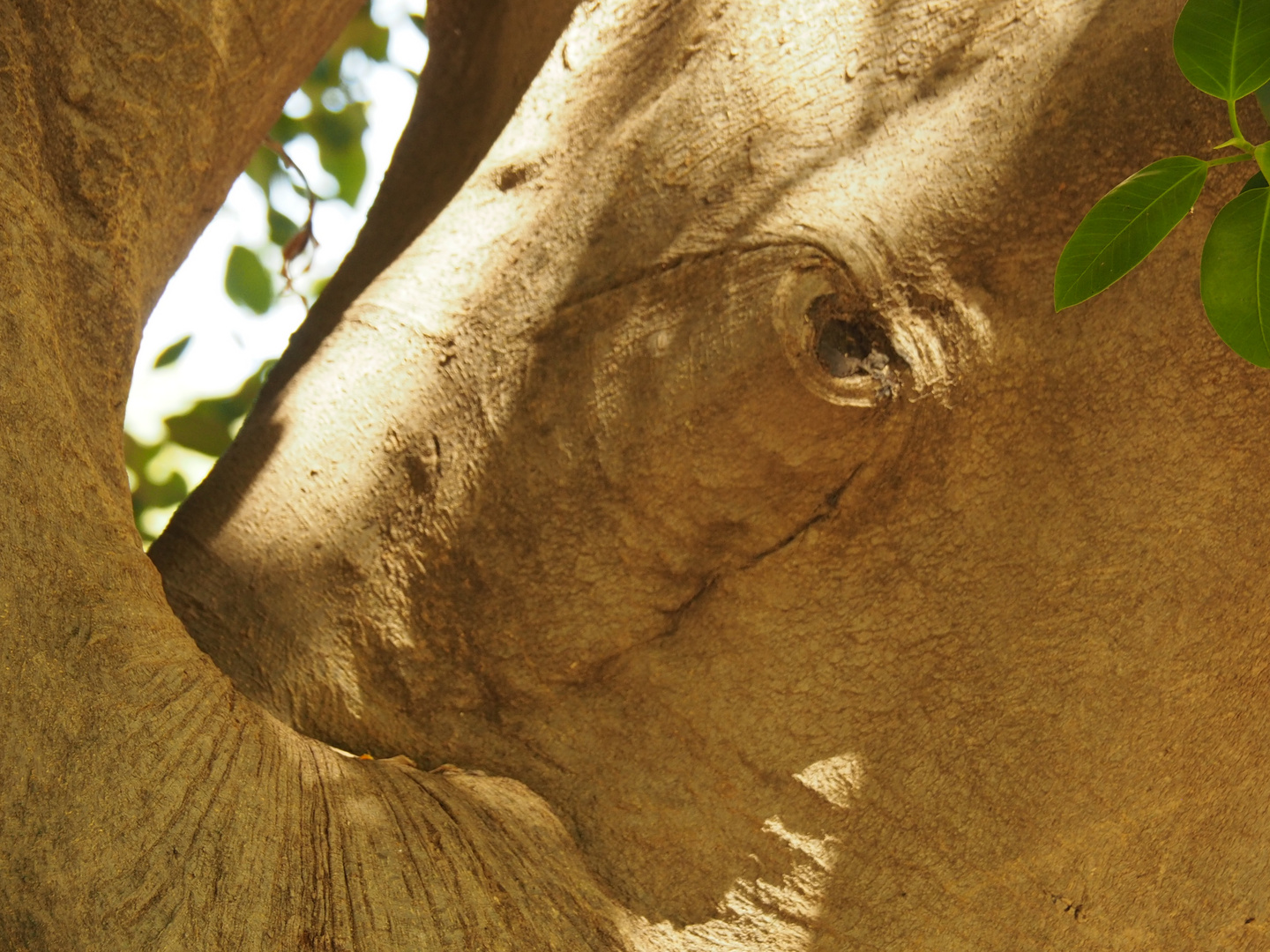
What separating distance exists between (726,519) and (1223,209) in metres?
0.46

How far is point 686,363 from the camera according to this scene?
88cm

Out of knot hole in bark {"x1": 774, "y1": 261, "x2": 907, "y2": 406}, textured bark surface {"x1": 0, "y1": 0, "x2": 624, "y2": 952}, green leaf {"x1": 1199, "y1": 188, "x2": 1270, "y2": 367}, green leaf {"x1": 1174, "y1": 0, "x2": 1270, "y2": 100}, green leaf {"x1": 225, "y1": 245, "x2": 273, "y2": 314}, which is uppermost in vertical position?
green leaf {"x1": 1174, "y1": 0, "x2": 1270, "y2": 100}

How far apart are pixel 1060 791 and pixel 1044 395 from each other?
36 centimetres

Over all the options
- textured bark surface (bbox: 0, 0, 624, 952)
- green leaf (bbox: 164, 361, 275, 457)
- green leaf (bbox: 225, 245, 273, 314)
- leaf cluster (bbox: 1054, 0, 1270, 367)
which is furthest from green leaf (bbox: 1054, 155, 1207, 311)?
green leaf (bbox: 225, 245, 273, 314)

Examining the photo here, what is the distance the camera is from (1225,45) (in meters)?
0.61

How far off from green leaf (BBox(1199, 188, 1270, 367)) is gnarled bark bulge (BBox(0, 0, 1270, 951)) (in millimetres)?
220

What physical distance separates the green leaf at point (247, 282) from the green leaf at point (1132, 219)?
1.83m

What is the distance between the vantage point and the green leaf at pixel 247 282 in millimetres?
2088

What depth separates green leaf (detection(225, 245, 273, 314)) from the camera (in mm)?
2088

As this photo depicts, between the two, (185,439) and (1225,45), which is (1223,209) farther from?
(185,439)

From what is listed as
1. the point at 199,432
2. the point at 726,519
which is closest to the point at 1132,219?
the point at 726,519

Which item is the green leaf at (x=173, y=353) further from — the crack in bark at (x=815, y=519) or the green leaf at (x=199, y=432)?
the crack in bark at (x=815, y=519)

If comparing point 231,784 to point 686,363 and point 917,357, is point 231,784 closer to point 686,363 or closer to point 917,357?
point 686,363

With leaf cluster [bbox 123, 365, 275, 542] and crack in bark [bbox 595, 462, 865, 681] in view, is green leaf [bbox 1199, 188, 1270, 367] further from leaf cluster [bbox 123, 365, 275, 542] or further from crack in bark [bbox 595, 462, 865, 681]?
leaf cluster [bbox 123, 365, 275, 542]
